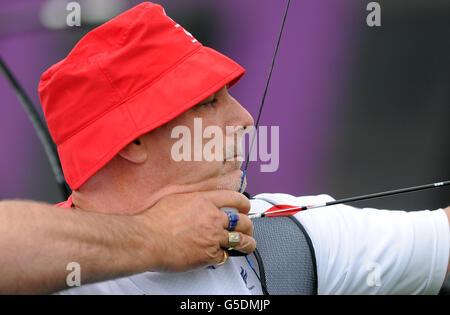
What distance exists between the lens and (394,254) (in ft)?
3.92

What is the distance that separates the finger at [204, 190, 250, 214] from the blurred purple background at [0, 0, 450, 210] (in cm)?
116

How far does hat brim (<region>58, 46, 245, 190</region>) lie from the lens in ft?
3.22

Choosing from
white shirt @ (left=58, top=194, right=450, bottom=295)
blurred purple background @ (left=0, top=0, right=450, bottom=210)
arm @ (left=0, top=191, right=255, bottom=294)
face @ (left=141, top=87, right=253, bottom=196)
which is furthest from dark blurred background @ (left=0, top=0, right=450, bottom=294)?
arm @ (left=0, top=191, right=255, bottom=294)

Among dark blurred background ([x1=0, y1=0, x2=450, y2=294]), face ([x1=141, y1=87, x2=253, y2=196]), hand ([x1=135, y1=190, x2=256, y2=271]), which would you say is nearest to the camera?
hand ([x1=135, y1=190, x2=256, y2=271])

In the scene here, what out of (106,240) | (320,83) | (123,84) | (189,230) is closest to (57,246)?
(106,240)

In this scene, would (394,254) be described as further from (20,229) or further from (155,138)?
(20,229)

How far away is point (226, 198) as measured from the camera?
0.98 metres

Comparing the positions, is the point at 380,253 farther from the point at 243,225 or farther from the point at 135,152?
the point at 135,152

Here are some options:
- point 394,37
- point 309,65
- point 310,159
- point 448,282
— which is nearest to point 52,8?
point 309,65

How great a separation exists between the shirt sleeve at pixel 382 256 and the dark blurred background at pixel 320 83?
990 mm

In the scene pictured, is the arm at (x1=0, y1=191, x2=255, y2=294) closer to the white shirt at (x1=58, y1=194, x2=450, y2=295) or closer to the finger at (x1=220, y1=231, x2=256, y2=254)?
the finger at (x1=220, y1=231, x2=256, y2=254)

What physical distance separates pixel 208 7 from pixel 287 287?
1.53m

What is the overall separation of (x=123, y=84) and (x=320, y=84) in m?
1.58

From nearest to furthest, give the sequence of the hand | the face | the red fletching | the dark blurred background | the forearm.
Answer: the forearm → the hand → the face → the red fletching → the dark blurred background
